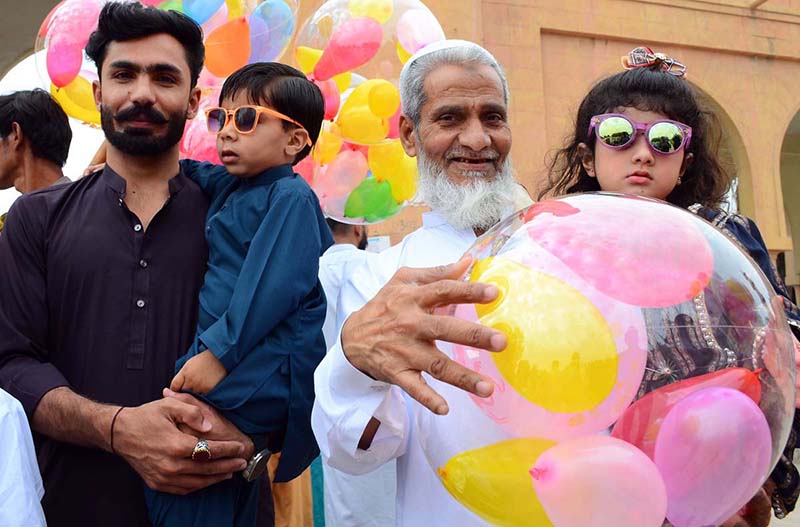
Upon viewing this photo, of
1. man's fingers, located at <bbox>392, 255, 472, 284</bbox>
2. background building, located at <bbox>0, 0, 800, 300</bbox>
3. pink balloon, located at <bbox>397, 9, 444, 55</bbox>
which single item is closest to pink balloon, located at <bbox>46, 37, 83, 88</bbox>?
pink balloon, located at <bbox>397, 9, 444, 55</bbox>

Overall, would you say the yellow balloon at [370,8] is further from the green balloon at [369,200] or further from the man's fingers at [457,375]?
the man's fingers at [457,375]

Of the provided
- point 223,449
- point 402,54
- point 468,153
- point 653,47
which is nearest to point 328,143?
point 402,54

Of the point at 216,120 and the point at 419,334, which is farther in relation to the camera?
the point at 216,120

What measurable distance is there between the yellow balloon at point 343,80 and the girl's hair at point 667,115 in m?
2.03

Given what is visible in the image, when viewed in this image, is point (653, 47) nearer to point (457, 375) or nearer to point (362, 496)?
point (362, 496)

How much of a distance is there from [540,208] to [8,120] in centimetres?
283

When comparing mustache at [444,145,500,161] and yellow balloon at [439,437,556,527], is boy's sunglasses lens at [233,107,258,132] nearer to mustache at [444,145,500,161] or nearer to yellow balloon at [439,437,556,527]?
mustache at [444,145,500,161]

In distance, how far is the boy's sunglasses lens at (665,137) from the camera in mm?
1864

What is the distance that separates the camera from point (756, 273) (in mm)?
1098

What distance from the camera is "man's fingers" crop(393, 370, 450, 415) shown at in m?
1.02

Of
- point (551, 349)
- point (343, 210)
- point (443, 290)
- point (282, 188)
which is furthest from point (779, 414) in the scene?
point (343, 210)

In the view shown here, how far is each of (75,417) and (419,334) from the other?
107cm

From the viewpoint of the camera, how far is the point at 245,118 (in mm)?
A: 2246

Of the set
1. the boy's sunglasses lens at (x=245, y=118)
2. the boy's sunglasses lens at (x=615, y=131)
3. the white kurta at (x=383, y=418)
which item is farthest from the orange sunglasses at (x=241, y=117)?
the boy's sunglasses lens at (x=615, y=131)
